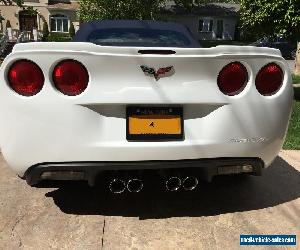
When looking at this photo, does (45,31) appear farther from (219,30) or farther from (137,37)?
(137,37)

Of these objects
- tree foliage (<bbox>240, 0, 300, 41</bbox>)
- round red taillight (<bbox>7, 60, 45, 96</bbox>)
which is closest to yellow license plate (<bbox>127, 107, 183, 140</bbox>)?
round red taillight (<bbox>7, 60, 45, 96</bbox>)

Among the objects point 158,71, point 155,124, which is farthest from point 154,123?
point 158,71

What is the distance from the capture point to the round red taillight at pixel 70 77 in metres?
2.66

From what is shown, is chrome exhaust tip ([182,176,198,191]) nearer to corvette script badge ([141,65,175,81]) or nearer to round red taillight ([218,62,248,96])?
round red taillight ([218,62,248,96])

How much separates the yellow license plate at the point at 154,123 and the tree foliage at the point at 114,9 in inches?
1014

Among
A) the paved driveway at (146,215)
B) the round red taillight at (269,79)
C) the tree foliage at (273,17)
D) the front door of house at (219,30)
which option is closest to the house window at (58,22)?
the front door of house at (219,30)

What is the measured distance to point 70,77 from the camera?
8.72 feet

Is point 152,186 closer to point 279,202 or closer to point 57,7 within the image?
point 279,202

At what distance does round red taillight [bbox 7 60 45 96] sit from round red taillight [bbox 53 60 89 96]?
0.11 meters

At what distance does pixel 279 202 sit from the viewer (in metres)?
3.51

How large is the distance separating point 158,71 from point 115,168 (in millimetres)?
728

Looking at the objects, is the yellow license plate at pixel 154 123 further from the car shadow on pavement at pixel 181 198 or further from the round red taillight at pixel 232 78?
the car shadow on pavement at pixel 181 198

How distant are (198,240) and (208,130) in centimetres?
78

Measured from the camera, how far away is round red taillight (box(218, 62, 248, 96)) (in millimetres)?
2826
